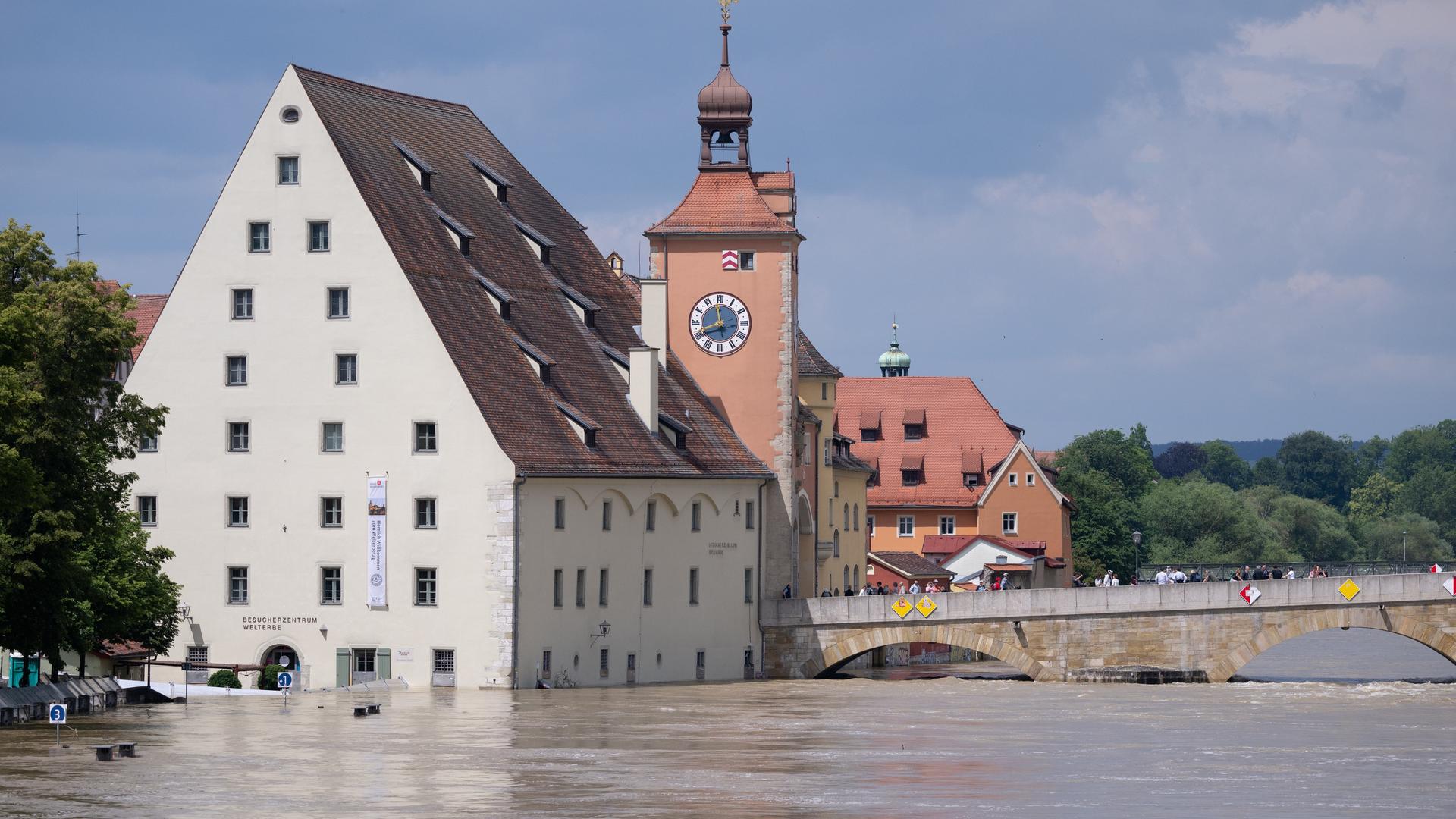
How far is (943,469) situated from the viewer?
10694 cm

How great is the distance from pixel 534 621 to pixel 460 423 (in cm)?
549

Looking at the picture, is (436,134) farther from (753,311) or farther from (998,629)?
(998,629)

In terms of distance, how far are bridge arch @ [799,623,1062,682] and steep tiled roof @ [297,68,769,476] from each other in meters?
5.76

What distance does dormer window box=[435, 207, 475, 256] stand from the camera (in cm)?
6931

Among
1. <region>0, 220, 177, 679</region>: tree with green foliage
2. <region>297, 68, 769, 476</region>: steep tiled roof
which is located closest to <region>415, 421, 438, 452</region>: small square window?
<region>297, 68, 769, 476</region>: steep tiled roof

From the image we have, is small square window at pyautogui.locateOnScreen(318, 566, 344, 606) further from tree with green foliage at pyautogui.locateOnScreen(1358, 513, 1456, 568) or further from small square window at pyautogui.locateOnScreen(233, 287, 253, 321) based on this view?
tree with green foliage at pyautogui.locateOnScreen(1358, 513, 1456, 568)

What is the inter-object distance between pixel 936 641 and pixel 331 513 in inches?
686

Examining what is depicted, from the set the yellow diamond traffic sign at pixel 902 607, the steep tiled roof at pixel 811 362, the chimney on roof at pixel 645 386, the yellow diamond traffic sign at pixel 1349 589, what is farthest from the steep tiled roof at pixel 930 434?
the yellow diamond traffic sign at pixel 1349 589

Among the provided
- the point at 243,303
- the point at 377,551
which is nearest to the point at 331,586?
the point at 377,551

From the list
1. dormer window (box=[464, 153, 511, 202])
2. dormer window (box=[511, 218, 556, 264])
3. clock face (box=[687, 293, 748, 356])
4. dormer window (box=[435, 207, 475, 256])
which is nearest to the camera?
dormer window (box=[435, 207, 475, 256])

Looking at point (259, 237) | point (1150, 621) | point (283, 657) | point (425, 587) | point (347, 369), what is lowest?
point (283, 657)

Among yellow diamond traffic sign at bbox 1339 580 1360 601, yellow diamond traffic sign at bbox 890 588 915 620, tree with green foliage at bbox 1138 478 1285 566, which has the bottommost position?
yellow diamond traffic sign at bbox 890 588 915 620

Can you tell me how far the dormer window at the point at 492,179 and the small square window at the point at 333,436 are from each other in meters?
10.6

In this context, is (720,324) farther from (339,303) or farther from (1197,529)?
(1197,529)
